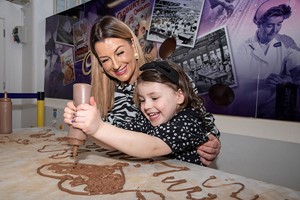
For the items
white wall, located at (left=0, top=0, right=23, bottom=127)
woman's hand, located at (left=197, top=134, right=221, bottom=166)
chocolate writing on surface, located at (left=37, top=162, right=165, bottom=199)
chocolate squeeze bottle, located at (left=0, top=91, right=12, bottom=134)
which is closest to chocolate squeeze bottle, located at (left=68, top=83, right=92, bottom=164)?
chocolate writing on surface, located at (left=37, top=162, right=165, bottom=199)

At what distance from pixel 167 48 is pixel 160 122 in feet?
3.36

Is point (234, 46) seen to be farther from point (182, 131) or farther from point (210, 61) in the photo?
point (182, 131)

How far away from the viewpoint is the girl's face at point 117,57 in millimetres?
1212

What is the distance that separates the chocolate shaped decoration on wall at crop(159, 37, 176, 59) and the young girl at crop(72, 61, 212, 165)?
817 millimetres

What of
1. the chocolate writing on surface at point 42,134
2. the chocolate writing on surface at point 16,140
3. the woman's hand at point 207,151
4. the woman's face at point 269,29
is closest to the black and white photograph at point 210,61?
the woman's face at point 269,29

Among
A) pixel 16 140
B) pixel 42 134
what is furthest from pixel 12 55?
pixel 16 140

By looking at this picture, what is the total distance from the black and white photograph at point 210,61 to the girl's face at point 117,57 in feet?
1.89

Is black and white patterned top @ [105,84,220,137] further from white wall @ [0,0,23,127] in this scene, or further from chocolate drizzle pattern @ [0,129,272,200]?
white wall @ [0,0,23,127]

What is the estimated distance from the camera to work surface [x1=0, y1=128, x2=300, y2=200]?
721 millimetres

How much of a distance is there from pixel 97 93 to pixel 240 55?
0.88 meters

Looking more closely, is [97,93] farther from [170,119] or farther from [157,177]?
[157,177]

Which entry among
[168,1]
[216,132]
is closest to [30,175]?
[216,132]

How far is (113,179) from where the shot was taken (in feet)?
2.68

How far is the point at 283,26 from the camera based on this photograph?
54.1 inches
